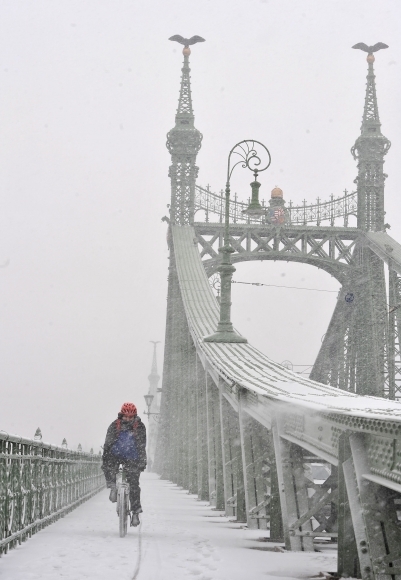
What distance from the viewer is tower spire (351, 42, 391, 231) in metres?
55.1

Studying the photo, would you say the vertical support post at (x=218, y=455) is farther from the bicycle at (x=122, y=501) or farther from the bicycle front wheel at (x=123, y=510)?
the bicycle front wheel at (x=123, y=510)

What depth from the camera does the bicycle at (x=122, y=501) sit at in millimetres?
11898

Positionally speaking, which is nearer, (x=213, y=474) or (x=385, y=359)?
(x=213, y=474)

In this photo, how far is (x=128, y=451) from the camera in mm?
12586

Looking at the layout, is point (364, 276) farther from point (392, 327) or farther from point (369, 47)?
point (369, 47)

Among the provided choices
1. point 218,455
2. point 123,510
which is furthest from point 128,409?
point 218,455

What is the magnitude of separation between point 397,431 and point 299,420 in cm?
359

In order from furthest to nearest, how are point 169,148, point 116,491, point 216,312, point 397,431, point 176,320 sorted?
1. point 169,148
2. point 176,320
3. point 216,312
4. point 116,491
5. point 397,431

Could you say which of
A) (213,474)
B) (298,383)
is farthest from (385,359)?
(298,383)

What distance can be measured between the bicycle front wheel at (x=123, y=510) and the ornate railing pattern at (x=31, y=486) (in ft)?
3.02

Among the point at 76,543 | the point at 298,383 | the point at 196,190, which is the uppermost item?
the point at 196,190

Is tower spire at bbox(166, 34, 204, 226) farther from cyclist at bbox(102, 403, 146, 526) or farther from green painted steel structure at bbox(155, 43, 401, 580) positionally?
cyclist at bbox(102, 403, 146, 526)

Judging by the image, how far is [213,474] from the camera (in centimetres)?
2286

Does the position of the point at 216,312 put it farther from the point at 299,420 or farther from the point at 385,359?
the point at 299,420
